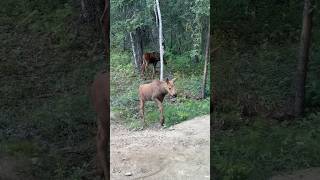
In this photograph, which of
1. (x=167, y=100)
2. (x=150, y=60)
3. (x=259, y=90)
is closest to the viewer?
(x=150, y=60)

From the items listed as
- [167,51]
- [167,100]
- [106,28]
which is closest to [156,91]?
[167,100]

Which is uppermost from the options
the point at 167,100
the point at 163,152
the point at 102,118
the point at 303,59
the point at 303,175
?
the point at 303,59

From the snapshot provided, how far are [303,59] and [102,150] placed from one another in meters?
2.07

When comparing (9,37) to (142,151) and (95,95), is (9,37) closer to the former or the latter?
(95,95)

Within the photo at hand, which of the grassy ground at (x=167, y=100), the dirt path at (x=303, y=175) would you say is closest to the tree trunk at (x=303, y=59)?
the dirt path at (x=303, y=175)

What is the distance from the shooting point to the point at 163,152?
5.34m

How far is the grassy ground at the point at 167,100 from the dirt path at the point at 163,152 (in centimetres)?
9

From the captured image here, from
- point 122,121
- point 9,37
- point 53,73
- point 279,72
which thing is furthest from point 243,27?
point 9,37

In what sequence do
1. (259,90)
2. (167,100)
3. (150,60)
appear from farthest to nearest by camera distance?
1. (259,90)
2. (167,100)
3. (150,60)

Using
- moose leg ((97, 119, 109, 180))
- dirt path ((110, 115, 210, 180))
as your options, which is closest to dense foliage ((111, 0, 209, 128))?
dirt path ((110, 115, 210, 180))

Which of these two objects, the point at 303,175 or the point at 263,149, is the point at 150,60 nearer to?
the point at 263,149

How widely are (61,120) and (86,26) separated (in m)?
0.89

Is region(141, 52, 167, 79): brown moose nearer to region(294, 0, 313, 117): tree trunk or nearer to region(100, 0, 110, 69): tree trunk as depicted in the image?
region(100, 0, 110, 69): tree trunk

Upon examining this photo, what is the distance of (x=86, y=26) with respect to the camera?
213 inches
